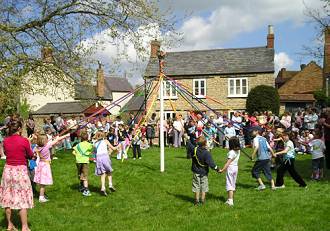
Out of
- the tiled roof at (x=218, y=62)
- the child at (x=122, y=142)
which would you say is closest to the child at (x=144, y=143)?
the child at (x=122, y=142)

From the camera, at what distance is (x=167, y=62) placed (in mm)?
37281

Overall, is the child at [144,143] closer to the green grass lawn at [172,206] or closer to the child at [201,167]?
the green grass lawn at [172,206]

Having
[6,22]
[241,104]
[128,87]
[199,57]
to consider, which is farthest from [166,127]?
[128,87]

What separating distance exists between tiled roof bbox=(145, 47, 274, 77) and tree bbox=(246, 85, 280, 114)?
6.27ft

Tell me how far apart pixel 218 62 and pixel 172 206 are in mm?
27884

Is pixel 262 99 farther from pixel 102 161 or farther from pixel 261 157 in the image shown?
pixel 102 161

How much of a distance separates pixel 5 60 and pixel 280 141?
26.9ft

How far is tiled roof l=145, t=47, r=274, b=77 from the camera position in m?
33.9

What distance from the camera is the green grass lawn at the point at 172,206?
24.3ft

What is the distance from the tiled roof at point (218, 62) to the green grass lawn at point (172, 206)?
2249cm

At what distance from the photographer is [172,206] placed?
344 inches

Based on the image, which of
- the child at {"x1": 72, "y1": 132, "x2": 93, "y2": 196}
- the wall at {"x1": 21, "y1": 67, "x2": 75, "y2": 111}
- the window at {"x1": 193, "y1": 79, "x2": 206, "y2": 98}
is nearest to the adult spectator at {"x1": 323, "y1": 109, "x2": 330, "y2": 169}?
the child at {"x1": 72, "y1": 132, "x2": 93, "y2": 196}

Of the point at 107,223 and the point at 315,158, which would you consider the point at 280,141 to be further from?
the point at 107,223

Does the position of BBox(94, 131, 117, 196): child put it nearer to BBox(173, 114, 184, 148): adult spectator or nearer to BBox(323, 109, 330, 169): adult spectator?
BBox(323, 109, 330, 169): adult spectator
